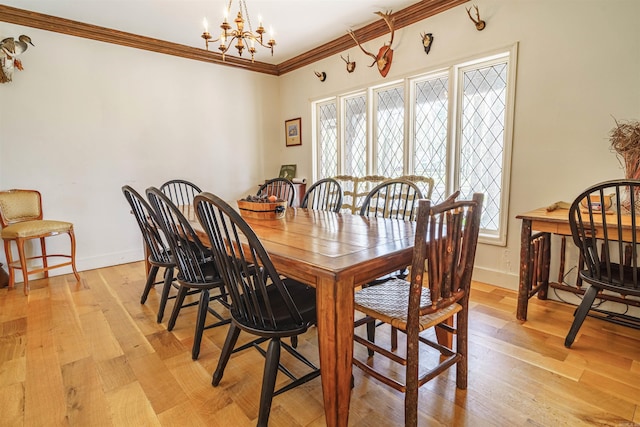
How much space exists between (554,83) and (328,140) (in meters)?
2.57

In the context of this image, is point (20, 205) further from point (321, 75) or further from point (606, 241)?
point (606, 241)

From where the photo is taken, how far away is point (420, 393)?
1577 millimetres

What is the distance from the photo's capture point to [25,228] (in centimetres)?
287

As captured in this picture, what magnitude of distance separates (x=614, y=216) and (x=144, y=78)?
14.6 feet

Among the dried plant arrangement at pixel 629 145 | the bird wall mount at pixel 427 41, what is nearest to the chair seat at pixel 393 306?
the dried plant arrangement at pixel 629 145

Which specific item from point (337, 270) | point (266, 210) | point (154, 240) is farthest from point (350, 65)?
point (337, 270)

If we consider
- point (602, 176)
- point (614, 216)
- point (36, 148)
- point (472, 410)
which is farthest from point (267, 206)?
point (36, 148)

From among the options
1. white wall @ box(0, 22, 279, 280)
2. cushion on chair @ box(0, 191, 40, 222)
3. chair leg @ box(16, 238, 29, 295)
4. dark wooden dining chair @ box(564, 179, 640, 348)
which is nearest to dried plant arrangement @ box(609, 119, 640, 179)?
dark wooden dining chair @ box(564, 179, 640, 348)

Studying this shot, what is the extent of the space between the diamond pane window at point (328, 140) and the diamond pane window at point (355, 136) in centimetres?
19

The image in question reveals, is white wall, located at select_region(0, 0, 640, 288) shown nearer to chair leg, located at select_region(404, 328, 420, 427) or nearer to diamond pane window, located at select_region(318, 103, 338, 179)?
diamond pane window, located at select_region(318, 103, 338, 179)

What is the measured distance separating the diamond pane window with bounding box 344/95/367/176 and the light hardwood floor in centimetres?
218

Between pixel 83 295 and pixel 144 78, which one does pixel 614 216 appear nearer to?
pixel 83 295

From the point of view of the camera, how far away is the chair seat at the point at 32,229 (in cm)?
284

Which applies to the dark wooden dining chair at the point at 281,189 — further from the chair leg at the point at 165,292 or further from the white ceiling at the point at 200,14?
the white ceiling at the point at 200,14
